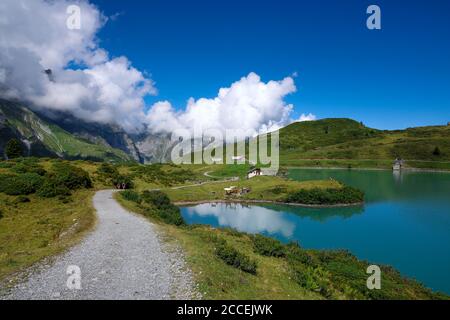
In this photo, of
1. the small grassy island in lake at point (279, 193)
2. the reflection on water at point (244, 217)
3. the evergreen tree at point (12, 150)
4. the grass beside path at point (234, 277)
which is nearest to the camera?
the grass beside path at point (234, 277)

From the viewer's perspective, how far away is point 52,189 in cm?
4428

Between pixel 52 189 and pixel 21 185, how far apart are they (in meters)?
4.06

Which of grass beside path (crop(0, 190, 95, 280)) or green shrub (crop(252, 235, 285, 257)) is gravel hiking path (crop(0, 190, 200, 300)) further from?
green shrub (crop(252, 235, 285, 257))

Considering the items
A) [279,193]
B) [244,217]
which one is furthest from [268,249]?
[279,193]

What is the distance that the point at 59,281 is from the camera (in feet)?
50.8

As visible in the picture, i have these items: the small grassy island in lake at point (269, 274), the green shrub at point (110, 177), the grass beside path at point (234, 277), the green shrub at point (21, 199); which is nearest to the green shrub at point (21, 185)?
the green shrub at point (21, 199)

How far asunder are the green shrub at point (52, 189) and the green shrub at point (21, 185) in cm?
100

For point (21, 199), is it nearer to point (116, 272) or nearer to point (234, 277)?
point (116, 272)

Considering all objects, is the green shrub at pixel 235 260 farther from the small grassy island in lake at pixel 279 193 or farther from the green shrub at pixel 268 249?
the small grassy island in lake at pixel 279 193

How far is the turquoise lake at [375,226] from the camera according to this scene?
45.0 metres

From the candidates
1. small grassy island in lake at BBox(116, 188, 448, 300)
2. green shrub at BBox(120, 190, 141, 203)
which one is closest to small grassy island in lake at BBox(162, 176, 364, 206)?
green shrub at BBox(120, 190, 141, 203)
